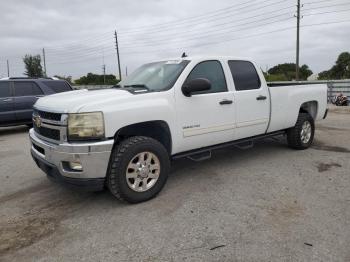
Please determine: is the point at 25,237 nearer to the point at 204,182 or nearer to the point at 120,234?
the point at 120,234

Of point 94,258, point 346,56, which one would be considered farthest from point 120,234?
point 346,56

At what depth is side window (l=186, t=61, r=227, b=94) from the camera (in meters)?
4.84

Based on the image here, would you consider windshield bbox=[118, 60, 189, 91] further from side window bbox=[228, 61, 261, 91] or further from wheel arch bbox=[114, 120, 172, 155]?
side window bbox=[228, 61, 261, 91]

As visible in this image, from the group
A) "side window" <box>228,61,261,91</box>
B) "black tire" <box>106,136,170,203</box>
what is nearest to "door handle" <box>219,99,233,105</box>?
"side window" <box>228,61,261,91</box>

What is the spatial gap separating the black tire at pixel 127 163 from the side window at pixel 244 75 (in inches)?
72.8

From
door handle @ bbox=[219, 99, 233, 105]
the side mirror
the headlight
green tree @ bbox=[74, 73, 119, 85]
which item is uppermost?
green tree @ bbox=[74, 73, 119, 85]

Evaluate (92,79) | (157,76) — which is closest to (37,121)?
(157,76)

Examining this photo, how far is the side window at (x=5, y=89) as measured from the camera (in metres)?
10.3

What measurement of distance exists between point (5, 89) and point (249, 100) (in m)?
8.02

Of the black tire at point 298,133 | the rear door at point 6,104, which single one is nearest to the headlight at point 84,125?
the black tire at point 298,133

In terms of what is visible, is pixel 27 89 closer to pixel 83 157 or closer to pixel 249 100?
pixel 249 100

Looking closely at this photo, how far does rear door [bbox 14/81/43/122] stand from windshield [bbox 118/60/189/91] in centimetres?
627

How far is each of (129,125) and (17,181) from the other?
238 cm

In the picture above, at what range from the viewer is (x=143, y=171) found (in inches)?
162
